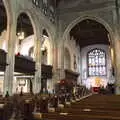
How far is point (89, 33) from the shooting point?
2745 centimetres

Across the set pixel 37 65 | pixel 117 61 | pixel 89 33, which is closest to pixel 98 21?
pixel 117 61

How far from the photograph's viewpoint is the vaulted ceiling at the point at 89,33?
79.5ft

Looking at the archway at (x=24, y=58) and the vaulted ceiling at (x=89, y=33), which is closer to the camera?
the archway at (x=24, y=58)

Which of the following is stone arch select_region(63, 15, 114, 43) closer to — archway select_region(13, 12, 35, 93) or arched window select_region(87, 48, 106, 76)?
archway select_region(13, 12, 35, 93)

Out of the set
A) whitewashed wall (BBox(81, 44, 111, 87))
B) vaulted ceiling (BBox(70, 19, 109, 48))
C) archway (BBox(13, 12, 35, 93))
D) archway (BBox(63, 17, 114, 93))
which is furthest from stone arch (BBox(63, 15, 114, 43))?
whitewashed wall (BBox(81, 44, 111, 87))

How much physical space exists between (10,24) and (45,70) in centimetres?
633

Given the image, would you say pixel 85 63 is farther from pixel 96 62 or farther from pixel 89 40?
pixel 89 40

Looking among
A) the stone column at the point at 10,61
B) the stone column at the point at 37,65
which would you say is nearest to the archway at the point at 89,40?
the stone column at the point at 37,65

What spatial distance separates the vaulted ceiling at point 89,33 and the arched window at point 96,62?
5.70ft

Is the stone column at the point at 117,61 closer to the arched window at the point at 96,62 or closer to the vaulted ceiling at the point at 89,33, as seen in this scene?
the vaulted ceiling at the point at 89,33

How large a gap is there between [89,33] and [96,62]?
6316 mm

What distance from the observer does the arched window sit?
3150cm

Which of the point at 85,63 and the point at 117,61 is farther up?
the point at 85,63

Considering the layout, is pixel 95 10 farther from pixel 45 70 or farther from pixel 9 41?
pixel 9 41
